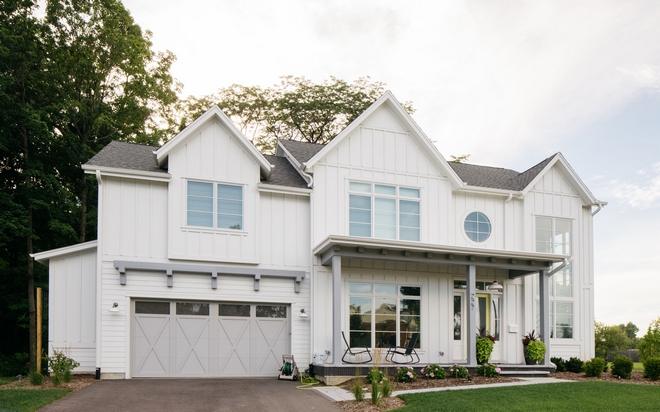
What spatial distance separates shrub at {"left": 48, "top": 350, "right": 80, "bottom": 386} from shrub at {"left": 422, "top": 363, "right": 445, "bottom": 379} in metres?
8.43

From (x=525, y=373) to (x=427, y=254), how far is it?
163 inches

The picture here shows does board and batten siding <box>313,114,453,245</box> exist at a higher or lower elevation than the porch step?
higher

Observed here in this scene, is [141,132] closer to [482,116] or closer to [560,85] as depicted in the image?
[482,116]

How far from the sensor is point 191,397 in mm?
11539

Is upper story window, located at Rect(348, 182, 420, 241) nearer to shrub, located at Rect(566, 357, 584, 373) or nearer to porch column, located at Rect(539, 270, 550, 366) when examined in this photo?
porch column, located at Rect(539, 270, 550, 366)

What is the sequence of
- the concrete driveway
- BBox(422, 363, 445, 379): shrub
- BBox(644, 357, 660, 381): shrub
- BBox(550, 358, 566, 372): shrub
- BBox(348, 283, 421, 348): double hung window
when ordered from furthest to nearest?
BBox(550, 358, 566, 372): shrub → BBox(348, 283, 421, 348): double hung window → BBox(644, 357, 660, 381): shrub → BBox(422, 363, 445, 379): shrub → the concrete driveway

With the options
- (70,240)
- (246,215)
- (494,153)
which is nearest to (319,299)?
(246,215)

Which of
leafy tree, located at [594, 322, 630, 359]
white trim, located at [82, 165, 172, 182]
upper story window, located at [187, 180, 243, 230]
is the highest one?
white trim, located at [82, 165, 172, 182]

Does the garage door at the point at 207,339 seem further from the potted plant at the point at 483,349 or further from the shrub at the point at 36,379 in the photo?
the potted plant at the point at 483,349

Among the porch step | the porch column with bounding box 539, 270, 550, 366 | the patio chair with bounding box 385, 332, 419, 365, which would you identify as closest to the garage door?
the patio chair with bounding box 385, 332, 419, 365

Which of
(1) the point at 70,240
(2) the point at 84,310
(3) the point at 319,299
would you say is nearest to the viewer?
(2) the point at 84,310

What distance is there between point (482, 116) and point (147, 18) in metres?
15.8

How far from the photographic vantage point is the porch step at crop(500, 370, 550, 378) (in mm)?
15242

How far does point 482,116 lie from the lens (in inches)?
767
